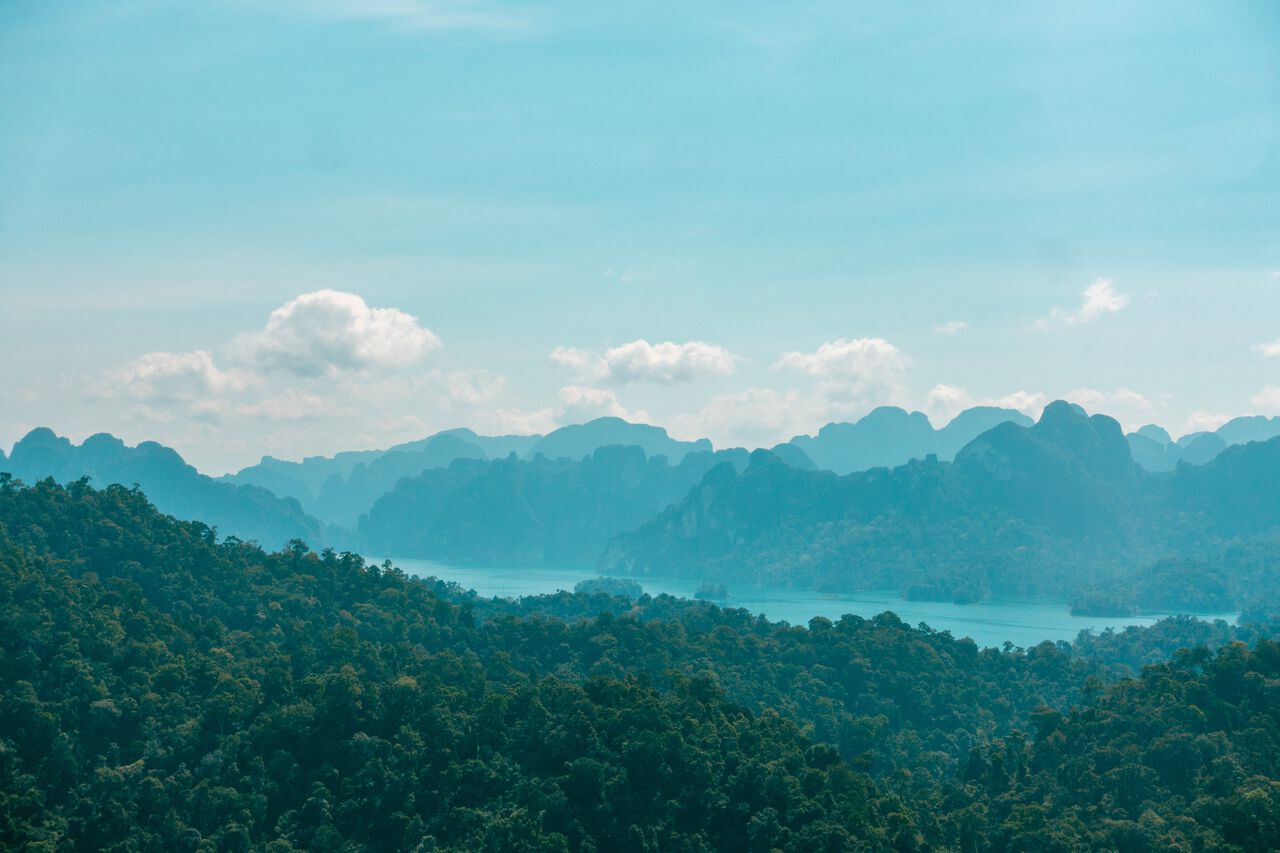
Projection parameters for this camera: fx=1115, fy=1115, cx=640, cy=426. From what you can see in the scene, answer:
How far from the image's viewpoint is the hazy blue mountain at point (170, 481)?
15075 centimetres

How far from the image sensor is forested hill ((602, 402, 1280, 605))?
119625 millimetres

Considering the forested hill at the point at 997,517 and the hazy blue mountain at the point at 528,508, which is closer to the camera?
the forested hill at the point at 997,517

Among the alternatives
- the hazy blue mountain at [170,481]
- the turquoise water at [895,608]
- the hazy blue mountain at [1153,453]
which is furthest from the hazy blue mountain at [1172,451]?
the hazy blue mountain at [170,481]

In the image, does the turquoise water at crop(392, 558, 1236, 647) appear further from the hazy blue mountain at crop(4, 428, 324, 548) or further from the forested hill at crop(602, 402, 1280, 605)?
the hazy blue mountain at crop(4, 428, 324, 548)

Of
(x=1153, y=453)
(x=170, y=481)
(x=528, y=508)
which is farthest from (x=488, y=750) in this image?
(x=1153, y=453)

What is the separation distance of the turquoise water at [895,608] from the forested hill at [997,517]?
4938mm

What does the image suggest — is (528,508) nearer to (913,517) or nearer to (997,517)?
(913,517)

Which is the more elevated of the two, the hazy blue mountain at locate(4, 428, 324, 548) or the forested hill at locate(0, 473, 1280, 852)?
the hazy blue mountain at locate(4, 428, 324, 548)

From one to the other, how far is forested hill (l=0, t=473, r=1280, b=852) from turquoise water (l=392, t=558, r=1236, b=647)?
39.3 m

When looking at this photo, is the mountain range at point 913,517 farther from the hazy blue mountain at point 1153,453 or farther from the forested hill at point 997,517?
the hazy blue mountain at point 1153,453

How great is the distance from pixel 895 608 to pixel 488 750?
251 ft

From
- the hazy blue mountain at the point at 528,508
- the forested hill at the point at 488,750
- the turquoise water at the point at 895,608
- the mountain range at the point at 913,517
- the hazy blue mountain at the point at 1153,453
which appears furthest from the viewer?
the hazy blue mountain at the point at 1153,453

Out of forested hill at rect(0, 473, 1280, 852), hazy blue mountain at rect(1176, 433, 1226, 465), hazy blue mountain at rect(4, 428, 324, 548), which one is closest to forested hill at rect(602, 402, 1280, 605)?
hazy blue mountain at rect(1176, 433, 1226, 465)

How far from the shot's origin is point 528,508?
179 m
